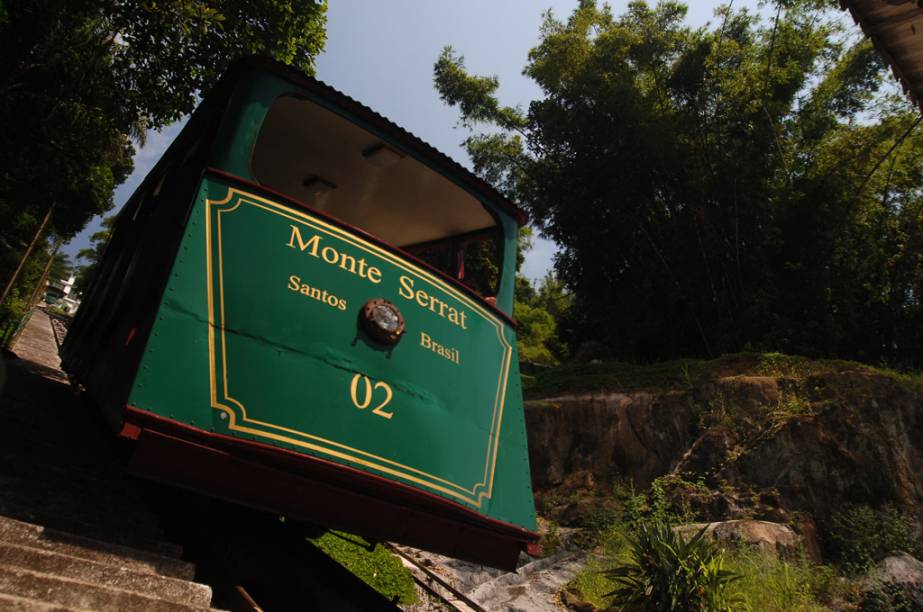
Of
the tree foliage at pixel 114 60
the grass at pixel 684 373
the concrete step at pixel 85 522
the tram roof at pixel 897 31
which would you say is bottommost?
the concrete step at pixel 85 522

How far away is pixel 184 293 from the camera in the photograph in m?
3.14

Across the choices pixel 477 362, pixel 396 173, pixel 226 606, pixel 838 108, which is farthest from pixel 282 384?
pixel 838 108

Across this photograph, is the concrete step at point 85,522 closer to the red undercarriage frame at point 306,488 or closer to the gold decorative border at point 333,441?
the red undercarriage frame at point 306,488

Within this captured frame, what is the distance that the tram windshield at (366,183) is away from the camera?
473 cm

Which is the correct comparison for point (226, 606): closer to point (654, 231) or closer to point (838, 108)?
point (654, 231)

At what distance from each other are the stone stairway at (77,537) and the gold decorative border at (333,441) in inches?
30.7

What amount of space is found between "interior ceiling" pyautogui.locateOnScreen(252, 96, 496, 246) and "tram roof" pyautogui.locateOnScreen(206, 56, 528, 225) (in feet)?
0.33

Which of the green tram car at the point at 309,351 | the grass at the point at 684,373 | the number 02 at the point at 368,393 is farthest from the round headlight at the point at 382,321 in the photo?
the grass at the point at 684,373

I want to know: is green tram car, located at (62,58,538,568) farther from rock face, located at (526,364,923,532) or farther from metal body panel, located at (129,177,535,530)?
rock face, located at (526,364,923,532)

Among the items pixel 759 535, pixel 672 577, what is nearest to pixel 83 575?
Answer: pixel 672 577

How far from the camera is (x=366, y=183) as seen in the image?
5.38 metres

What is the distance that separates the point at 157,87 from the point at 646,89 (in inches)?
578

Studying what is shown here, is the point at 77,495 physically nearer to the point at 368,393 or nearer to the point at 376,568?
the point at 368,393

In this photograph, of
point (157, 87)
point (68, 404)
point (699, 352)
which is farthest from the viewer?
point (699, 352)
